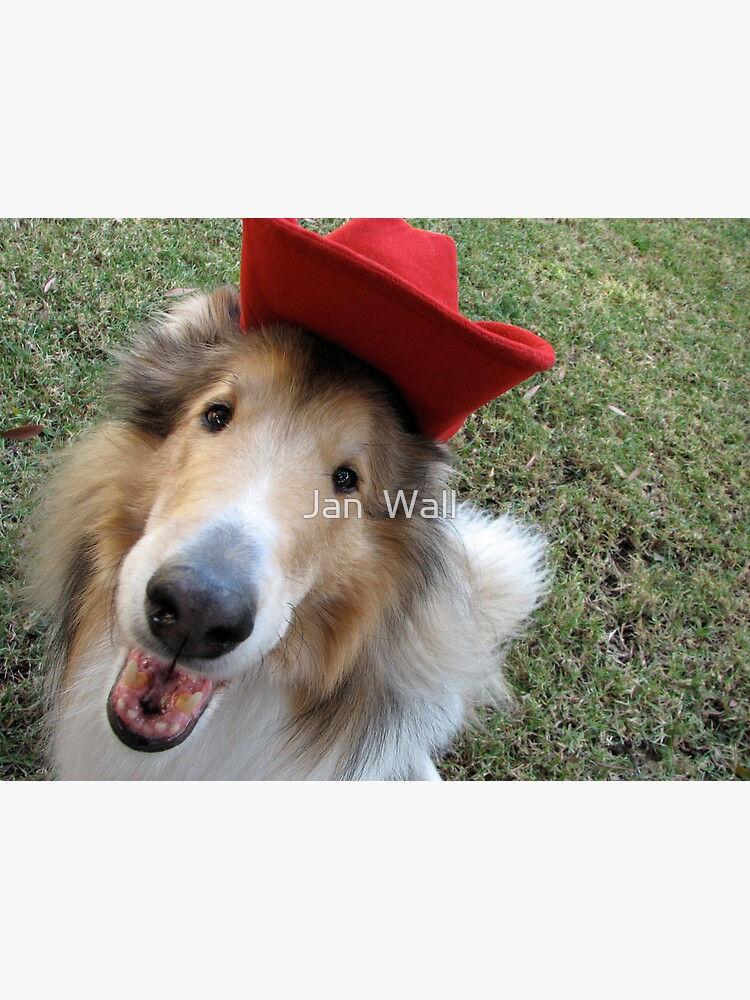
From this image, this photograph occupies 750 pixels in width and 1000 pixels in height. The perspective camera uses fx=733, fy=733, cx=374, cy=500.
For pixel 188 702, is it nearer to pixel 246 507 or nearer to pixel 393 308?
pixel 246 507

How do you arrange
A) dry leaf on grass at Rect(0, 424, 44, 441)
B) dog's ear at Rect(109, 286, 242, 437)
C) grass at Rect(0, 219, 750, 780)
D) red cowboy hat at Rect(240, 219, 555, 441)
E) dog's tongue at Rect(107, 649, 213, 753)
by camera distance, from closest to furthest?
red cowboy hat at Rect(240, 219, 555, 441) < dog's tongue at Rect(107, 649, 213, 753) < dog's ear at Rect(109, 286, 242, 437) < grass at Rect(0, 219, 750, 780) < dry leaf on grass at Rect(0, 424, 44, 441)

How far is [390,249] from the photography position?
194cm

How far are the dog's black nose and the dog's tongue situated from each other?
33 cm

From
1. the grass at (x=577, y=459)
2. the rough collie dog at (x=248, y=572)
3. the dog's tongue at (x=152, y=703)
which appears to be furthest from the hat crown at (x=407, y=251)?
the grass at (x=577, y=459)

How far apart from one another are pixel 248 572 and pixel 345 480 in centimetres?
51

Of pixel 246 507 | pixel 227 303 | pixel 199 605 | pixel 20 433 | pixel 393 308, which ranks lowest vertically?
pixel 20 433

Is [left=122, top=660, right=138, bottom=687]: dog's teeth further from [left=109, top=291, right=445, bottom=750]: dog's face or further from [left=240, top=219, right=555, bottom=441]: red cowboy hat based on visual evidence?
[left=240, top=219, right=555, bottom=441]: red cowboy hat

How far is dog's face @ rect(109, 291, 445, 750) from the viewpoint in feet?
5.16

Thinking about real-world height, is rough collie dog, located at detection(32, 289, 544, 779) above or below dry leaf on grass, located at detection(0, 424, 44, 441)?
above

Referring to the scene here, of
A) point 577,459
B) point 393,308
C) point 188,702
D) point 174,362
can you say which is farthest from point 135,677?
point 577,459

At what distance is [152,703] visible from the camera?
1889 millimetres

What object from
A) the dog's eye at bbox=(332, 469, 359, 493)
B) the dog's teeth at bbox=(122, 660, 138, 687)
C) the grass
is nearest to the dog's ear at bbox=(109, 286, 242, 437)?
the dog's eye at bbox=(332, 469, 359, 493)

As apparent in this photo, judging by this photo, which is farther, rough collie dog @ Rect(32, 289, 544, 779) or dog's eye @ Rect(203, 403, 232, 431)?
dog's eye @ Rect(203, 403, 232, 431)

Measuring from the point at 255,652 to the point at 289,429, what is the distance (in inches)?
22.6
